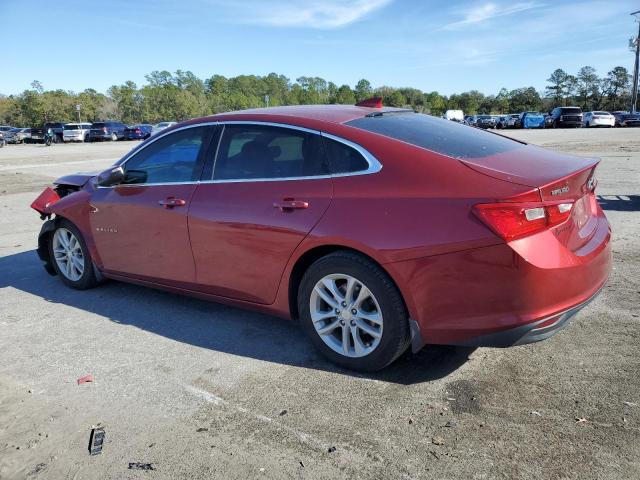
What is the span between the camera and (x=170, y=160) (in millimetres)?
4566

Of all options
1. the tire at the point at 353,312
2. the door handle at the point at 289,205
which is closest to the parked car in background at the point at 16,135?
the door handle at the point at 289,205

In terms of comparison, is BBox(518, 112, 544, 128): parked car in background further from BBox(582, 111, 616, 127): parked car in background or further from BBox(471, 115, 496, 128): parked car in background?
BBox(471, 115, 496, 128): parked car in background

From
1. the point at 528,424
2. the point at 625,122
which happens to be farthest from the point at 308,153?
the point at 625,122

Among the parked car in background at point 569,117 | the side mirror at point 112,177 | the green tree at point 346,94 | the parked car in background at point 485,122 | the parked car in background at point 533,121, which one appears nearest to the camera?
the side mirror at point 112,177

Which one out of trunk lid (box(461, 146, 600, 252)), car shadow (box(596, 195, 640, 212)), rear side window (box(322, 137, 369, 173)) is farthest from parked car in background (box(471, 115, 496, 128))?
rear side window (box(322, 137, 369, 173))

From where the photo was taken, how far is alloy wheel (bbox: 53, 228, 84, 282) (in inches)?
211

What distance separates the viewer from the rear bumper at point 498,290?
2.90 m

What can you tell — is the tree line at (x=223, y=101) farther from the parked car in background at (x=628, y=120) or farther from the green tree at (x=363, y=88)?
the parked car in background at (x=628, y=120)

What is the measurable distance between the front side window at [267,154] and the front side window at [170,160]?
10.8 inches

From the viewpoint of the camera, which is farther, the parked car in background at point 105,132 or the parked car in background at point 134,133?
the parked car in background at point 134,133

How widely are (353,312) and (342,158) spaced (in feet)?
3.25

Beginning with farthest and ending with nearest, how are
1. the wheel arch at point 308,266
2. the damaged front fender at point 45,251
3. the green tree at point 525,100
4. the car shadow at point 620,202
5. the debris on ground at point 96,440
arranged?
the green tree at point 525,100 → the car shadow at point 620,202 → the damaged front fender at point 45,251 → the wheel arch at point 308,266 → the debris on ground at point 96,440

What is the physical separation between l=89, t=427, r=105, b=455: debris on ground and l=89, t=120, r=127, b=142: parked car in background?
170 ft

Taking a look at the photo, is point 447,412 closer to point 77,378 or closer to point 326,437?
point 326,437
